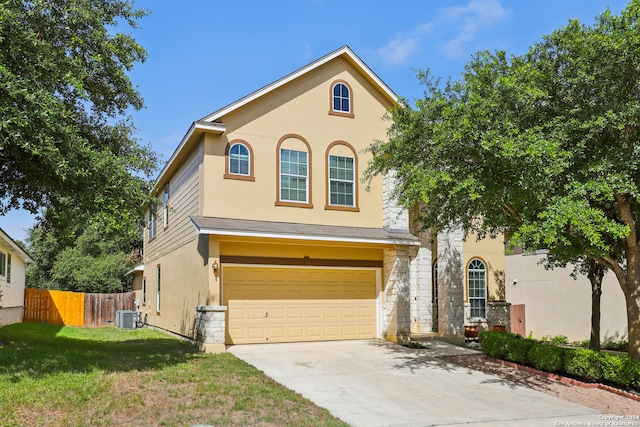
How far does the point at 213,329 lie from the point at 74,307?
57.8 feet

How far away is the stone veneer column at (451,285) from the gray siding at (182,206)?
8.47m

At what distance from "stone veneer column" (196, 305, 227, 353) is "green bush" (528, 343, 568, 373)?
788 cm

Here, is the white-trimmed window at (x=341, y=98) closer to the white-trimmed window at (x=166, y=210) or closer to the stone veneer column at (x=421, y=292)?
the stone veneer column at (x=421, y=292)

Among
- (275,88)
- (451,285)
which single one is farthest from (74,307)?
(451,285)

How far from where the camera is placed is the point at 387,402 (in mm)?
10141

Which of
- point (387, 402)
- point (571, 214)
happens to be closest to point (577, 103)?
point (571, 214)

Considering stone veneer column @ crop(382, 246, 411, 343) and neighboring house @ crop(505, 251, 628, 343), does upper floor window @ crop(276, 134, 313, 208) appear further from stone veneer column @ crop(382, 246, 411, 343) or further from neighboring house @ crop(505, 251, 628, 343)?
neighboring house @ crop(505, 251, 628, 343)

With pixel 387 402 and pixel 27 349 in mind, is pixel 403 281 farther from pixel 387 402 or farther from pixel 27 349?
pixel 27 349

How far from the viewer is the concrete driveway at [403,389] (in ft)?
30.4

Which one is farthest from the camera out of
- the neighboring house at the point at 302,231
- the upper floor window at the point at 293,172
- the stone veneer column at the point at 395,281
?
the stone veneer column at the point at 395,281

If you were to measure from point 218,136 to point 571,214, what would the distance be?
10.2m

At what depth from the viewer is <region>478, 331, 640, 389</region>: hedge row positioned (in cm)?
1121

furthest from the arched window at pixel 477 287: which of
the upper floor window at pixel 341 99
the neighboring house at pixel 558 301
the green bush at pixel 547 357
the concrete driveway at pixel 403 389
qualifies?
the upper floor window at pixel 341 99

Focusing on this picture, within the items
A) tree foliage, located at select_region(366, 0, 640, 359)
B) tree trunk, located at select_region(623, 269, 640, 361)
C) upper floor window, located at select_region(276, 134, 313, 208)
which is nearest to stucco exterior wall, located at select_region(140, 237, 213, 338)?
upper floor window, located at select_region(276, 134, 313, 208)
